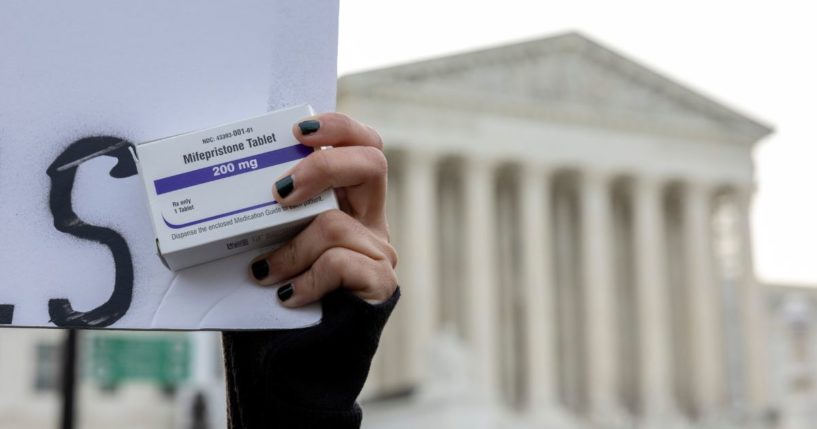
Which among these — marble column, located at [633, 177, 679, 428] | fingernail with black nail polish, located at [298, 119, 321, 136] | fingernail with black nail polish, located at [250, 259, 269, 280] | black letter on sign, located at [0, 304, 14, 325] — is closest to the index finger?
fingernail with black nail polish, located at [298, 119, 321, 136]

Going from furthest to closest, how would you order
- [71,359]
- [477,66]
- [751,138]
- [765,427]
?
[751,138] → [477,66] → [765,427] → [71,359]

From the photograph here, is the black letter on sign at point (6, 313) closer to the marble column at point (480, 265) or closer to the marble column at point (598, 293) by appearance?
the marble column at point (480, 265)

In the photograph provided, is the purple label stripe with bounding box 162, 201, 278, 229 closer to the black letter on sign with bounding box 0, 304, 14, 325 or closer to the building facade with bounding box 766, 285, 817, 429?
the black letter on sign with bounding box 0, 304, 14, 325

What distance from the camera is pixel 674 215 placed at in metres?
63.4

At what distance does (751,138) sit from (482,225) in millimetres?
16070

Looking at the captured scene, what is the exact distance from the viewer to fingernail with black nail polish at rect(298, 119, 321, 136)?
243 centimetres

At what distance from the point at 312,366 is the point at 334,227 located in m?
0.34

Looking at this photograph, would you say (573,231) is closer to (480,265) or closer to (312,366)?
(480,265)

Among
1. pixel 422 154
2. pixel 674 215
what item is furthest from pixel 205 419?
pixel 674 215

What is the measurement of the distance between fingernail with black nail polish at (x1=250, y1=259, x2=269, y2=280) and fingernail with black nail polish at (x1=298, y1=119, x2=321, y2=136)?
11.4 inches

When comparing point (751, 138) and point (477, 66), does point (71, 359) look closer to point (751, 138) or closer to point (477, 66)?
point (477, 66)

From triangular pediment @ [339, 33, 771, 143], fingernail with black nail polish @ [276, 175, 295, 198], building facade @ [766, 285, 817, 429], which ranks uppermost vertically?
fingernail with black nail polish @ [276, 175, 295, 198]

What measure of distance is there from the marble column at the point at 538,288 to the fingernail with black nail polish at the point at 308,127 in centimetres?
5145

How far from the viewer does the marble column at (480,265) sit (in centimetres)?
5369
